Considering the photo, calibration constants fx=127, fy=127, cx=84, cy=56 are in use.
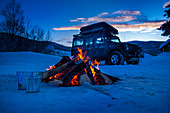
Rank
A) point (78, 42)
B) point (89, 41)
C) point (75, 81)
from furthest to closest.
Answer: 1. point (78, 42)
2. point (89, 41)
3. point (75, 81)

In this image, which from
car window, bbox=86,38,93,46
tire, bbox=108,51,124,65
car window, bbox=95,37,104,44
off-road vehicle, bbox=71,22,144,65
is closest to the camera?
tire, bbox=108,51,124,65

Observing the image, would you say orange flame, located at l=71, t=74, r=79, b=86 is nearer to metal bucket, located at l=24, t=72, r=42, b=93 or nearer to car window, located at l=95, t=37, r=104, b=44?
metal bucket, located at l=24, t=72, r=42, b=93

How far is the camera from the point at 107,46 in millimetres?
Result: 9273

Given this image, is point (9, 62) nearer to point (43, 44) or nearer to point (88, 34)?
point (88, 34)

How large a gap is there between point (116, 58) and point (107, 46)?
3.60 ft

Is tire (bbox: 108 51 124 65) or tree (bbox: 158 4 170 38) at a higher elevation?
tree (bbox: 158 4 170 38)

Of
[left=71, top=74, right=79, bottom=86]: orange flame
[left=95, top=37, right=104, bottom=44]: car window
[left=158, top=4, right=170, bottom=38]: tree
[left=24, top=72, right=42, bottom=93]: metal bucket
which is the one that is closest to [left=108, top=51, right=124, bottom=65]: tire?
[left=95, top=37, right=104, bottom=44]: car window

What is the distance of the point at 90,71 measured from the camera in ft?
13.4

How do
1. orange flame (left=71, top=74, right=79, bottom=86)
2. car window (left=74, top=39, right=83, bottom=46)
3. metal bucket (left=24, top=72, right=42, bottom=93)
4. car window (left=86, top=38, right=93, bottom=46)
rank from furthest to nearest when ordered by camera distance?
car window (left=74, top=39, right=83, bottom=46)
car window (left=86, top=38, right=93, bottom=46)
orange flame (left=71, top=74, right=79, bottom=86)
metal bucket (left=24, top=72, right=42, bottom=93)

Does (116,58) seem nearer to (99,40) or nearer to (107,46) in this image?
(107,46)

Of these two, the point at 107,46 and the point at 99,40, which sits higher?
the point at 99,40

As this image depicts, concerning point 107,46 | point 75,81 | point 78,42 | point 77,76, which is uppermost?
point 78,42

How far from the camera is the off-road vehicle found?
8.80m

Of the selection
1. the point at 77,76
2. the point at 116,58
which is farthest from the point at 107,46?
the point at 77,76
